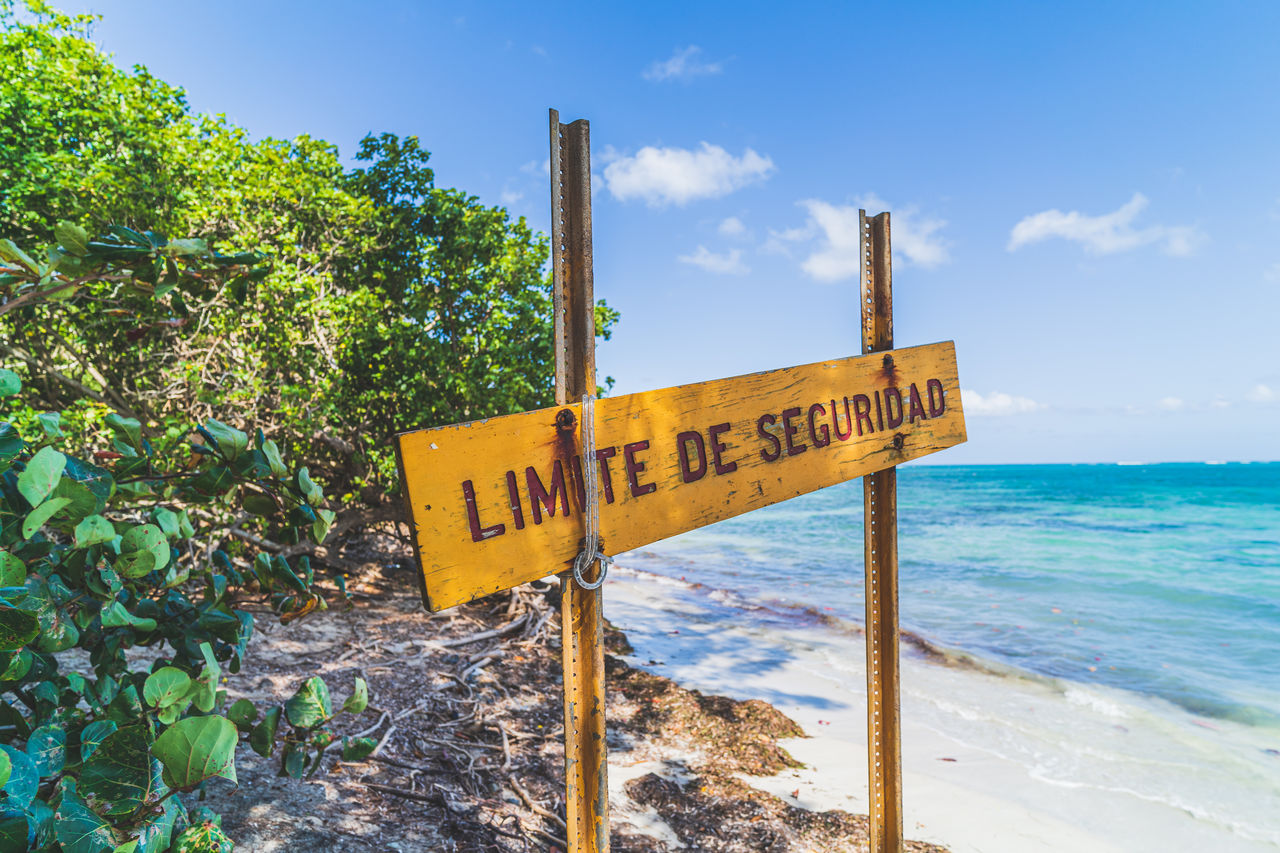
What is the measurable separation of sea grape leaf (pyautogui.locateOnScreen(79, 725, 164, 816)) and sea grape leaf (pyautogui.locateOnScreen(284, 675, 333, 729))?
322mm

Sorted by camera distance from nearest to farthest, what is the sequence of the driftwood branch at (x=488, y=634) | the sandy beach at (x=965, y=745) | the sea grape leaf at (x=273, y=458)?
the sea grape leaf at (x=273, y=458), the sandy beach at (x=965, y=745), the driftwood branch at (x=488, y=634)

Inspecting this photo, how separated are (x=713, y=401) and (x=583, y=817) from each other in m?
1.09

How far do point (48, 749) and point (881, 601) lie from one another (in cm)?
227

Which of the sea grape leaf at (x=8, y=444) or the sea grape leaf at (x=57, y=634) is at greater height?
the sea grape leaf at (x=8, y=444)

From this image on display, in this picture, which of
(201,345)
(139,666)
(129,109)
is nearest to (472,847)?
(139,666)

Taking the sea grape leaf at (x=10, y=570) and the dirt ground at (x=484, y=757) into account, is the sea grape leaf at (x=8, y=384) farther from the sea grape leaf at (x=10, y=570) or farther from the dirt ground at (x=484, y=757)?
the dirt ground at (x=484, y=757)

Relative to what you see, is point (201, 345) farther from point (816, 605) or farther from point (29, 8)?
point (816, 605)

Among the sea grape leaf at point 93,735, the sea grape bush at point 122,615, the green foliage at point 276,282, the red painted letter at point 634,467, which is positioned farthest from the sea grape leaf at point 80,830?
the green foliage at point 276,282

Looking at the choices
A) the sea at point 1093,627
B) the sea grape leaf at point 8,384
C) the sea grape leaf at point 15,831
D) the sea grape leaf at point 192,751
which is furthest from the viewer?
the sea at point 1093,627

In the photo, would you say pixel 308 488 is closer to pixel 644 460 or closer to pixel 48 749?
pixel 48 749

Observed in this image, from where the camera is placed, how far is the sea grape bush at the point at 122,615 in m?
1.00

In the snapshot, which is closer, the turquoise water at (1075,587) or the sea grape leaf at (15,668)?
the sea grape leaf at (15,668)

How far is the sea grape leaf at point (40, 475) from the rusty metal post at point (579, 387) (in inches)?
36.8

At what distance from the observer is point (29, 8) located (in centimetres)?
754
